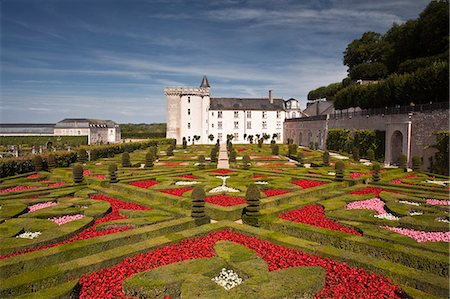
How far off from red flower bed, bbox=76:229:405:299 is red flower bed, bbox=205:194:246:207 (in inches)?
138

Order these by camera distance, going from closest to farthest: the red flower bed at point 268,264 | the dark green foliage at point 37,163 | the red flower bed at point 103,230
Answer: the red flower bed at point 268,264 < the red flower bed at point 103,230 < the dark green foliage at point 37,163

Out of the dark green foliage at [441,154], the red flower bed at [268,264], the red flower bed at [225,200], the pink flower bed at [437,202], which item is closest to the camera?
the red flower bed at [268,264]

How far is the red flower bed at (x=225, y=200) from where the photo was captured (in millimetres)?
12859

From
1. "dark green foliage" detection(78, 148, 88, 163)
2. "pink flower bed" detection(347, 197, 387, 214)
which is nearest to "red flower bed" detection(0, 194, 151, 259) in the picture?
"pink flower bed" detection(347, 197, 387, 214)

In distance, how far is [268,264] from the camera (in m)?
7.45

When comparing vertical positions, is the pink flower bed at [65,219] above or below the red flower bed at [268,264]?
above

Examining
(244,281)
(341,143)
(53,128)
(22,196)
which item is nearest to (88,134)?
(53,128)

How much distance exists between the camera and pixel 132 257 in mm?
7844

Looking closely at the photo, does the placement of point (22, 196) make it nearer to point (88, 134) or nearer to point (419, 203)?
point (419, 203)

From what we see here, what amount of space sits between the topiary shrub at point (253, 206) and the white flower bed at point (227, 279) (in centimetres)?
351

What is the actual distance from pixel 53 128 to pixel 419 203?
2862 inches

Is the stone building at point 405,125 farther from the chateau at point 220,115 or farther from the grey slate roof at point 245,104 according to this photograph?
the grey slate roof at point 245,104

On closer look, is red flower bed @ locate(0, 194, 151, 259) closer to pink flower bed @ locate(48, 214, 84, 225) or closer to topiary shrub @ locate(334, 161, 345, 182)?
pink flower bed @ locate(48, 214, 84, 225)

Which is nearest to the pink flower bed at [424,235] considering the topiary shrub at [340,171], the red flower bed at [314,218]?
the red flower bed at [314,218]
